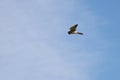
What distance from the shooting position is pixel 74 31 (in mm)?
16656
